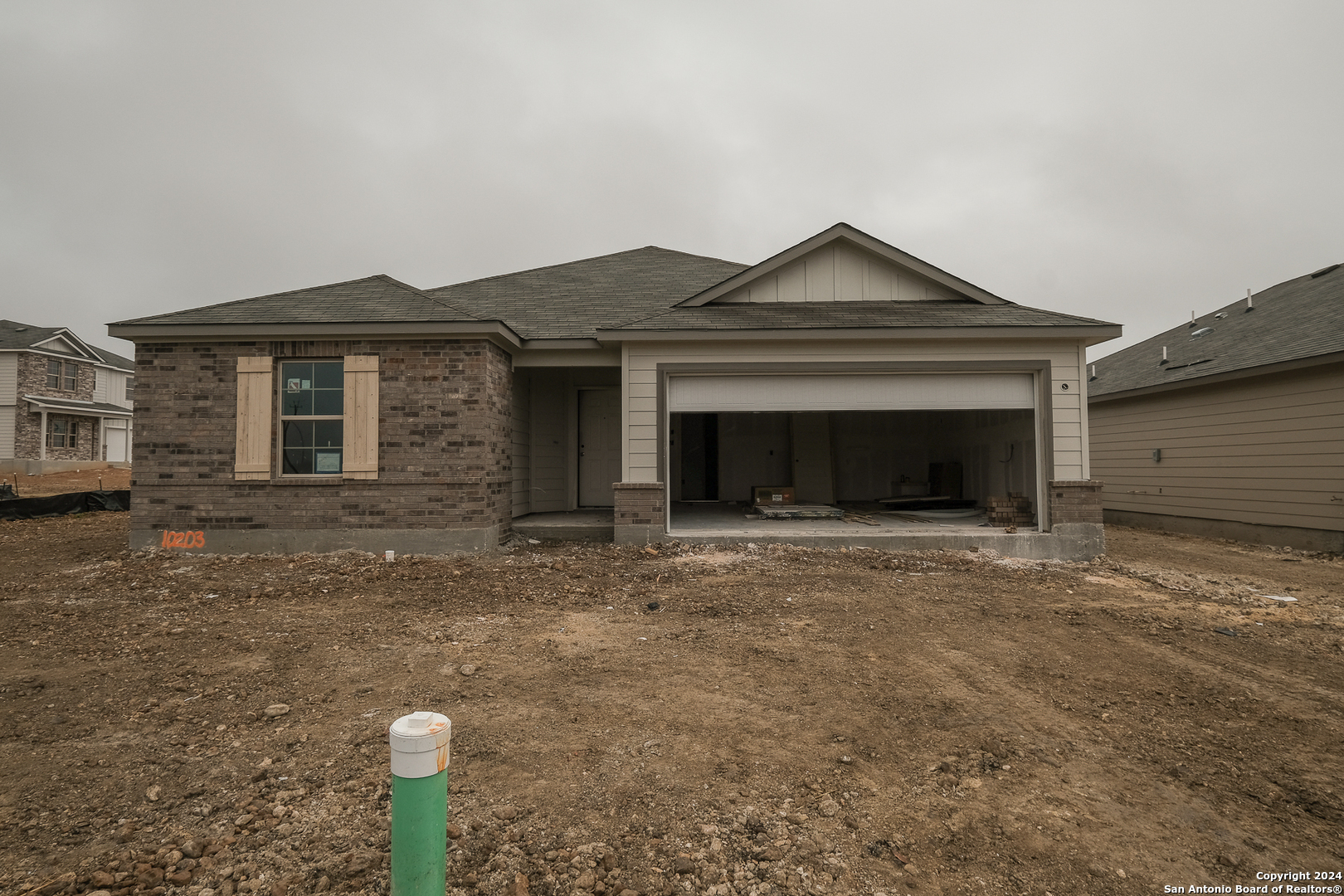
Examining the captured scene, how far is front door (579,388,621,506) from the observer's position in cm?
1192

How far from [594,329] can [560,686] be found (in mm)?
6528

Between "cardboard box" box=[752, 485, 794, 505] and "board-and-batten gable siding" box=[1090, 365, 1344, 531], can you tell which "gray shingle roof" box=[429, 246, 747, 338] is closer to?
"cardboard box" box=[752, 485, 794, 505]

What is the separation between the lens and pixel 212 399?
8.42m

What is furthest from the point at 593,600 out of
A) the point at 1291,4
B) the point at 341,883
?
the point at 1291,4

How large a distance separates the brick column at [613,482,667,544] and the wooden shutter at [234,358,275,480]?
179 inches

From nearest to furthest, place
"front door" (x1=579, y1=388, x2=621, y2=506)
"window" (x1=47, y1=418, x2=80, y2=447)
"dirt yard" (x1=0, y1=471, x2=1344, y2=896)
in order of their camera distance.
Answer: "dirt yard" (x1=0, y1=471, x2=1344, y2=896), "front door" (x1=579, y1=388, x2=621, y2=506), "window" (x1=47, y1=418, x2=80, y2=447)

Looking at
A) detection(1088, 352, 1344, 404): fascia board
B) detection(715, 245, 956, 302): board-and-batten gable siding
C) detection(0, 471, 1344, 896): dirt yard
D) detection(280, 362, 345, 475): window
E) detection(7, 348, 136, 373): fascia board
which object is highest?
detection(7, 348, 136, 373): fascia board

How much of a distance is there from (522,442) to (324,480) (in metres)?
3.08

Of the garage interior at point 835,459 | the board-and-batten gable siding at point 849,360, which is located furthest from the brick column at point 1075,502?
the garage interior at point 835,459

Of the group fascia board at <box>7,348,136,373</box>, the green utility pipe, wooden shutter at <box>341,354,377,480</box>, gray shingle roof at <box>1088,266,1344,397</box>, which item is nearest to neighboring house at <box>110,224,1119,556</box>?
wooden shutter at <box>341,354,377,480</box>

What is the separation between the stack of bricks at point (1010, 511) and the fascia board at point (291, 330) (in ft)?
24.6

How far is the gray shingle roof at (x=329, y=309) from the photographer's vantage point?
8.26 meters

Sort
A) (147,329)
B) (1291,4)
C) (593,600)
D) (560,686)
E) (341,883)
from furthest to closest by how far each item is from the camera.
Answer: (1291,4) < (147,329) < (593,600) < (560,686) < (341,883)

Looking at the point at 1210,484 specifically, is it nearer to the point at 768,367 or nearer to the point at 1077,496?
the point at 1077,496
